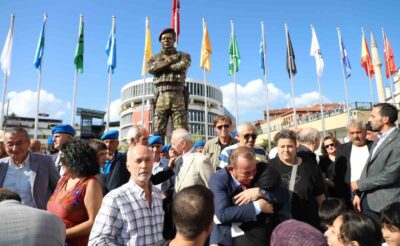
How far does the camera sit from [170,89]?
28.1ft

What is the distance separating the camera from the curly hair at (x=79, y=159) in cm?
240

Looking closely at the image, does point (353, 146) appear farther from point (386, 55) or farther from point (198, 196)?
point (386, 55)

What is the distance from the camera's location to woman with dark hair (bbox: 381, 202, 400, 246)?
2219mm

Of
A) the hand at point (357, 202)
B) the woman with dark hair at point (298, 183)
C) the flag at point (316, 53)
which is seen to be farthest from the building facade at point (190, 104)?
the woman with dark hair at point (298, 183)

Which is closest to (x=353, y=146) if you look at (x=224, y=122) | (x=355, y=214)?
(x=224, y=122)

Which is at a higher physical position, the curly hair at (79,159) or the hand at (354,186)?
the curly hair at (79,159)

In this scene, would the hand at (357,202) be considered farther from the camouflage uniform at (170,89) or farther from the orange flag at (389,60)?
the orange flag at (389,60)

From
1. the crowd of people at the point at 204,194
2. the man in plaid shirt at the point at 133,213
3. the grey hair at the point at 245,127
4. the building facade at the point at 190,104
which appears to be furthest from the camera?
the building facade at the point at 190,104

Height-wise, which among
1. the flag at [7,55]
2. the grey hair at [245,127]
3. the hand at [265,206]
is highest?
the flag at [7,55]

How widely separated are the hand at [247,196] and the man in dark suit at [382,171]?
5.23ft

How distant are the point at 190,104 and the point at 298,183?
184 feet

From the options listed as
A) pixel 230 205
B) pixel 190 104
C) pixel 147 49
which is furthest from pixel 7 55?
pixel 190 104

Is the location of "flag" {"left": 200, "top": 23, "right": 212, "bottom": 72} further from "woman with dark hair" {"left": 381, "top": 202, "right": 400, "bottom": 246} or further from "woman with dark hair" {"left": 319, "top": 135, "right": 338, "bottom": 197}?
"woman with dark hair" {"left": 381, "top": 202, "right": 400, "bottom": 246}

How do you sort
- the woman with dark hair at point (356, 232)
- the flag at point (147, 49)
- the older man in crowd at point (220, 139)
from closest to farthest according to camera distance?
1. the woman with dark hair at point (356, 232)
2. the older man in crowd at point (220, 139)
3. the flag at point (147, 49)
